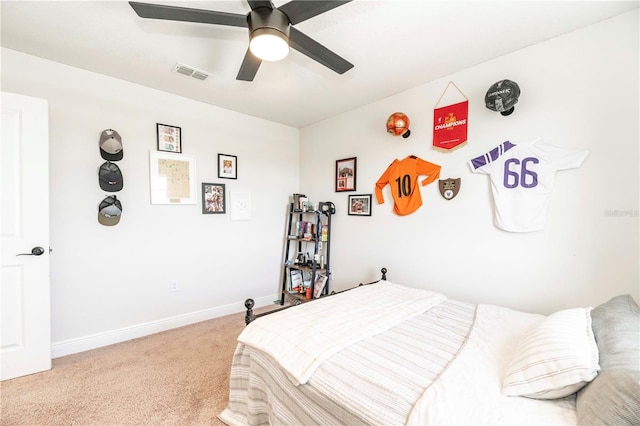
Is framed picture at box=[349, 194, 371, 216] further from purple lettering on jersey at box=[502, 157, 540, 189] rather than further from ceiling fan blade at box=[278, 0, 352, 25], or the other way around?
ceiling fan blade at box=[278, 0, 352, 25]

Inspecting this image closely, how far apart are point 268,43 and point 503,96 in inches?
67.3

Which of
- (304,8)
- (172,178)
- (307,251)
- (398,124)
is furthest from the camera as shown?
(307,251)

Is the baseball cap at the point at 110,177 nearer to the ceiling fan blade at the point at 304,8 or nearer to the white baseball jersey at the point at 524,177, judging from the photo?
the ceiling fan blade at the point at 304,8

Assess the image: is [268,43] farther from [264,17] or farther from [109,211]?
[109,211]

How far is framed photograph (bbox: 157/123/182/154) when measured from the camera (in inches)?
112

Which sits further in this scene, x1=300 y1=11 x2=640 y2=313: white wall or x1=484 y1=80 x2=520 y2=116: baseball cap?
x1=484 y1=80 x2=520 y2=116: baseball cap

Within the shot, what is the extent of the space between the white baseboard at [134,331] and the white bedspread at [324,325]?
1.82 meters

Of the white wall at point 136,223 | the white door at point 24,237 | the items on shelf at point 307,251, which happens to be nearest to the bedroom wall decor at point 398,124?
the items on shelf at point 307,251

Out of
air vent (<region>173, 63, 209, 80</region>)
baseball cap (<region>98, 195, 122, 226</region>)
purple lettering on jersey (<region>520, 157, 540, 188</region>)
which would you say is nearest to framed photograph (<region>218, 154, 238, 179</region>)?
air vent (<region>173, 63, 209, 80</region>)

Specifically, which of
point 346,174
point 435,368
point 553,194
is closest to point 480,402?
point 435,368

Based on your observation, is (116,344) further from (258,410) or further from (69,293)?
(258,410)

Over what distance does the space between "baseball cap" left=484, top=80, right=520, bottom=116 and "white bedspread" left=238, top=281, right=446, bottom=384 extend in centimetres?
151

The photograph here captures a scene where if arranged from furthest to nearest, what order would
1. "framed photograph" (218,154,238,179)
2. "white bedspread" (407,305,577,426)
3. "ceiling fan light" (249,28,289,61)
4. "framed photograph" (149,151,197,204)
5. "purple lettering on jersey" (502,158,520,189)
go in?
"framed photograph" (218,154,238,179) → "framed photograph" (149,151,197,204) → "purple lettering on jersey" (502,158,520,189) → "ceiling fan light" (249,28,289,61) → "white bedspread" (407,305,577,426)

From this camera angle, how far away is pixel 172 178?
2.94 meters
